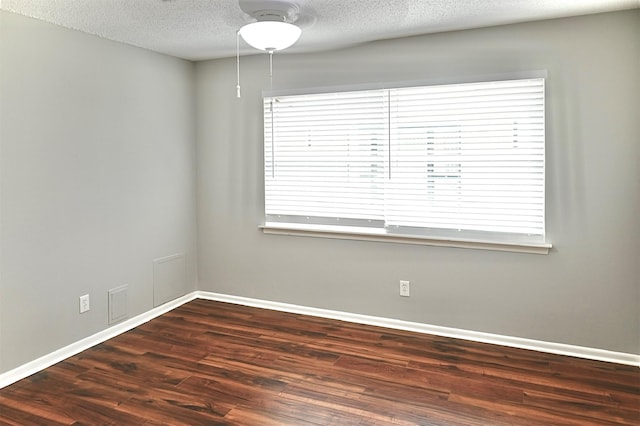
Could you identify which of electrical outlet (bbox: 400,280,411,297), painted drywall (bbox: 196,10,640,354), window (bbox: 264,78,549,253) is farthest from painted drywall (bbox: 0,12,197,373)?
electrical outlet (bbox: 400,280,411,297)

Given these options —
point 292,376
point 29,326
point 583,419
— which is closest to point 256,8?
Result: point 292,376

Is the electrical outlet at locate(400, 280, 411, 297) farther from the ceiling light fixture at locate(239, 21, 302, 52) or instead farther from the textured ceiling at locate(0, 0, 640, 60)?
the ceiling light fixture at locate(239, 21, 302, 52)

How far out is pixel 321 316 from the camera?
159 inches

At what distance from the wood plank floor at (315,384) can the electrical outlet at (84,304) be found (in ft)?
0.93

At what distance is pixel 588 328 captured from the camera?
319 cm

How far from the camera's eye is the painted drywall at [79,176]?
9.48 feet

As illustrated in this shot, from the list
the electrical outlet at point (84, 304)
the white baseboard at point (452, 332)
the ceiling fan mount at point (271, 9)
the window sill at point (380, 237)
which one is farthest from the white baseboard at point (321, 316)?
the ceiling fan mount at point (271, 9)

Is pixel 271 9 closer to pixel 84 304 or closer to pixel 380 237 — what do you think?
pixel 380 237

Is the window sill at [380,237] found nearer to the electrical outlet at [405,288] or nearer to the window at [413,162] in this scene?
the window at [413,162]

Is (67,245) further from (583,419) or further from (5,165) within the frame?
(583,419)

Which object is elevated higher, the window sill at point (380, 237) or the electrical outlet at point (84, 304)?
the window sill at point (380, 237)

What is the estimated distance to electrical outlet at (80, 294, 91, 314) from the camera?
3367 mm

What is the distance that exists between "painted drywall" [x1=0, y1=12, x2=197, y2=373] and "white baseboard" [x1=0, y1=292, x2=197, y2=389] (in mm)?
42

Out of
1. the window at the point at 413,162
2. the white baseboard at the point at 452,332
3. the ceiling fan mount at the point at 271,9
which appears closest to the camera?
the ceiling fan mount at the point at 271,9
